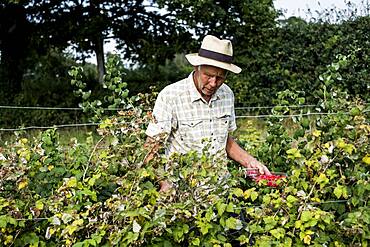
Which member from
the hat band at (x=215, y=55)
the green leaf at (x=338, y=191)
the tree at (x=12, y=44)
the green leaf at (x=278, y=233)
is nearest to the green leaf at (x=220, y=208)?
the green leaf at (x=278, y=233)

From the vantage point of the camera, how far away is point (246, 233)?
253cm

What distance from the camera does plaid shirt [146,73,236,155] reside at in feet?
9.80

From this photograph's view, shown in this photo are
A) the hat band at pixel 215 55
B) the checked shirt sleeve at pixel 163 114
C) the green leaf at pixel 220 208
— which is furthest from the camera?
the hat band at pixel 215 55

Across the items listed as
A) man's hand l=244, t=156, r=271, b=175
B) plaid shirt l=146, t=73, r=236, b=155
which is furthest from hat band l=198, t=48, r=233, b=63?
man's hand l=244, t=156, r=271, b=175

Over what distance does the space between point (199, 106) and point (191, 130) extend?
0.42 feet

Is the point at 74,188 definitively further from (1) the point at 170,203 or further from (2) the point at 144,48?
(2) the point at 144,48

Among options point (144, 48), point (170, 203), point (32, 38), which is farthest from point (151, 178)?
point (32, 38)

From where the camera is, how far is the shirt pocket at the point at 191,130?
3018 mm

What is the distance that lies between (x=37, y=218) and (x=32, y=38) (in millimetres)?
9019

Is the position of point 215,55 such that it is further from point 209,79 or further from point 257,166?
point 257,166

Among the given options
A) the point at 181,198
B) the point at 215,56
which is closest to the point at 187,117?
the point at 215,56

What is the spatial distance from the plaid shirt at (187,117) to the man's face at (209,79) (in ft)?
0.15

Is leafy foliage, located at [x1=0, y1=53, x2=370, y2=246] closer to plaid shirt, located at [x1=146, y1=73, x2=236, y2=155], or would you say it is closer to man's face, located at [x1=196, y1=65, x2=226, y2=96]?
plaid shirt, located at [x1=146, y1=73, x2=236, y2=155]

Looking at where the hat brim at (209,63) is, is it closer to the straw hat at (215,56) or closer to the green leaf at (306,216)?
the straw hat at (215,56)
